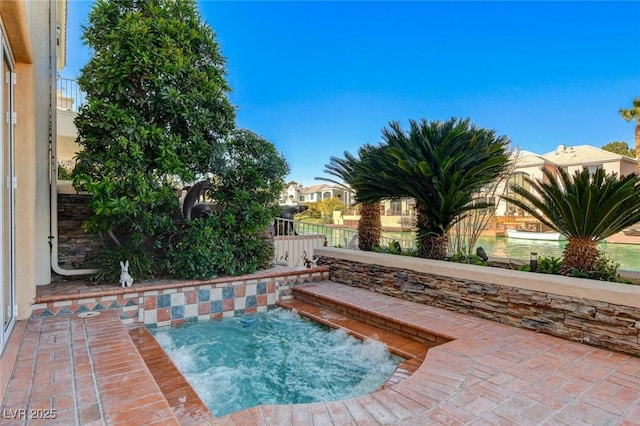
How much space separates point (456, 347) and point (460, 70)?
1462 cm

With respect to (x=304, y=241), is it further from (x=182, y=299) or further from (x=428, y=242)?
(x=182, y=299)

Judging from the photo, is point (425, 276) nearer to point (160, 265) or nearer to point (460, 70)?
point (160, 265)

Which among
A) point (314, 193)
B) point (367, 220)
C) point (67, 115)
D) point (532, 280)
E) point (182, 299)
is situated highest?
point (314, 193)

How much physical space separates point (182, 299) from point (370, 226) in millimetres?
4404

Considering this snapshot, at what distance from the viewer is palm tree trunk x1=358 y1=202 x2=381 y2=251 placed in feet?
27.0

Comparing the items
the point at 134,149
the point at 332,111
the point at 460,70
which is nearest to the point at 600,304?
the point at 134,149

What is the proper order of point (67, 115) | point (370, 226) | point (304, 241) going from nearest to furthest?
point (370, 226) → point (67, 115) → point (304, 241)

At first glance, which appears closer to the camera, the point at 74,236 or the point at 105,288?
the point at 105,288

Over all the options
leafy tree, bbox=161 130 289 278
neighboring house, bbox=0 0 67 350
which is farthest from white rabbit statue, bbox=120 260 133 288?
neighboring house, bbox=0 0 67 350

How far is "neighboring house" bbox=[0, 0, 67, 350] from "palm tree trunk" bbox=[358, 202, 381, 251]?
20.0 ft

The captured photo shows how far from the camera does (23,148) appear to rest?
14.4ft

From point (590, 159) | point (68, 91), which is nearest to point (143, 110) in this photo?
point (68, 91)

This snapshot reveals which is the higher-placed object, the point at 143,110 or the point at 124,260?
the point at 143,110

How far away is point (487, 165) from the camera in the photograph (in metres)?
5.98
